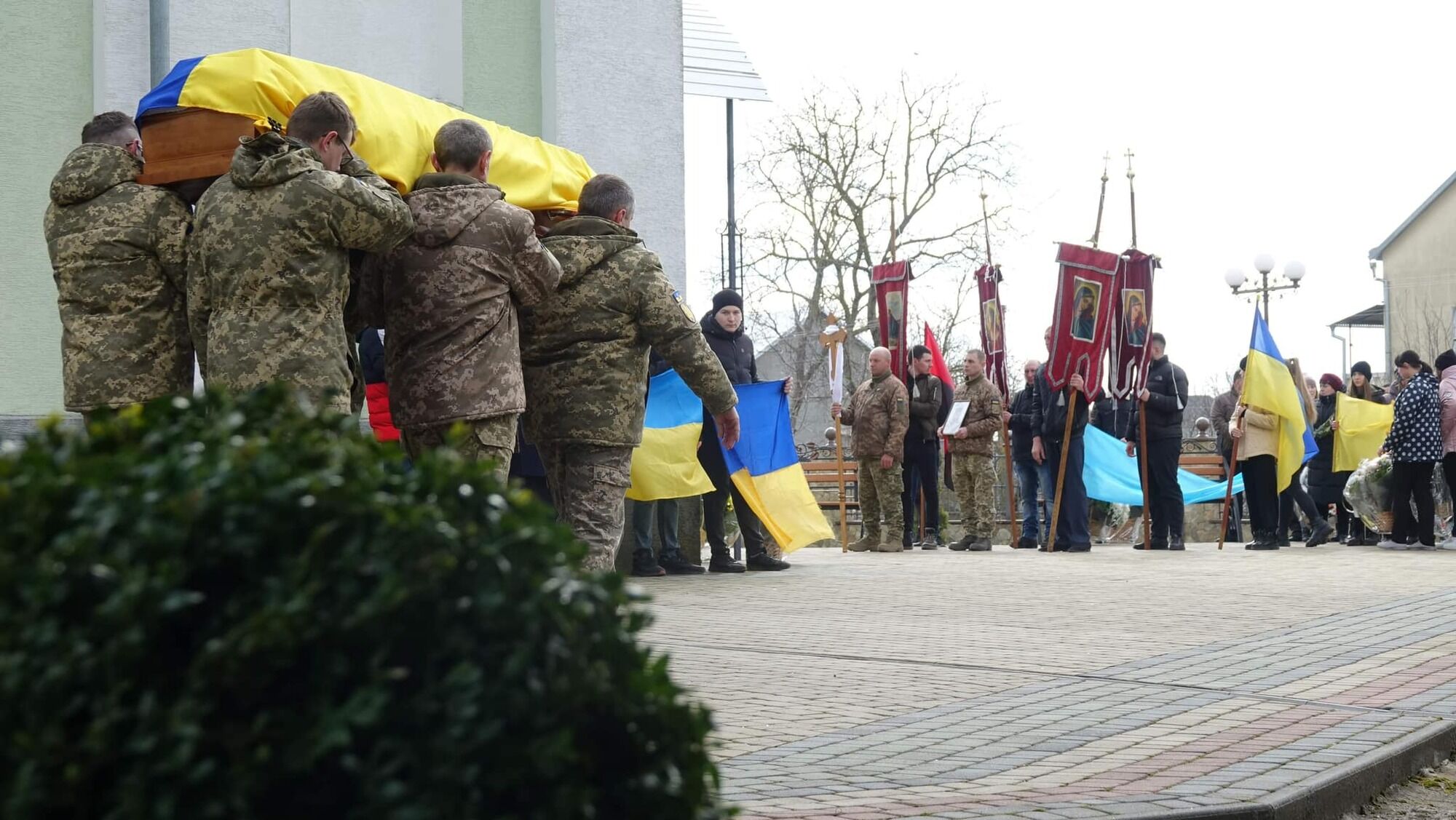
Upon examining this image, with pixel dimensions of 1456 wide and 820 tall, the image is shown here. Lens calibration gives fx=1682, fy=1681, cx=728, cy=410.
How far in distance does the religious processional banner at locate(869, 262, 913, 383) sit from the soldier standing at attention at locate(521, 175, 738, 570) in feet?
35.6

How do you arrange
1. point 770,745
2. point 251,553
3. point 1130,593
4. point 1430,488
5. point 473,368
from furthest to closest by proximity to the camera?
point 1430,488
point 1130,593
point 473,368
point 770,745
point 251,553

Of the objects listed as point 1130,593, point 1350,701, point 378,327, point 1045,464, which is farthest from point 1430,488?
point 378,327

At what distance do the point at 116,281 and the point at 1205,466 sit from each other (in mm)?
20401

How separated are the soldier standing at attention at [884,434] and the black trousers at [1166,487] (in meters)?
2.74

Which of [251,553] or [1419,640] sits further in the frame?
[1419,640]

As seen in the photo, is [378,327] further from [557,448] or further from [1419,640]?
[1419,640]

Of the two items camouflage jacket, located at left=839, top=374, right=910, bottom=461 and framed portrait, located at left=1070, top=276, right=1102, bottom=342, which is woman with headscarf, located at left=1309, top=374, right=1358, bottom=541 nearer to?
framed portrait, located at left=1070, top=276, right=1102, bottom=342

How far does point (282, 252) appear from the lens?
20.3ft

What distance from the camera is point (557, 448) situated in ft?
25.5

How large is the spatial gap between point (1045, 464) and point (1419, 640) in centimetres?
1030

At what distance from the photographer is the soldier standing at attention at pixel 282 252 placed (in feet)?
20.2

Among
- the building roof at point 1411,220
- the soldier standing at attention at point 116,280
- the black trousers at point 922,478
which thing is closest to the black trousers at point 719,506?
the black trousers at point 922,478

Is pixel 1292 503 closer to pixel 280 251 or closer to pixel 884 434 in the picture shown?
pixel 884 434

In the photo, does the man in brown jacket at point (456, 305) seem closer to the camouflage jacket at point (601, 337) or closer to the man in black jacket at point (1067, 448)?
the camouflage jacket at point (601, 337)
